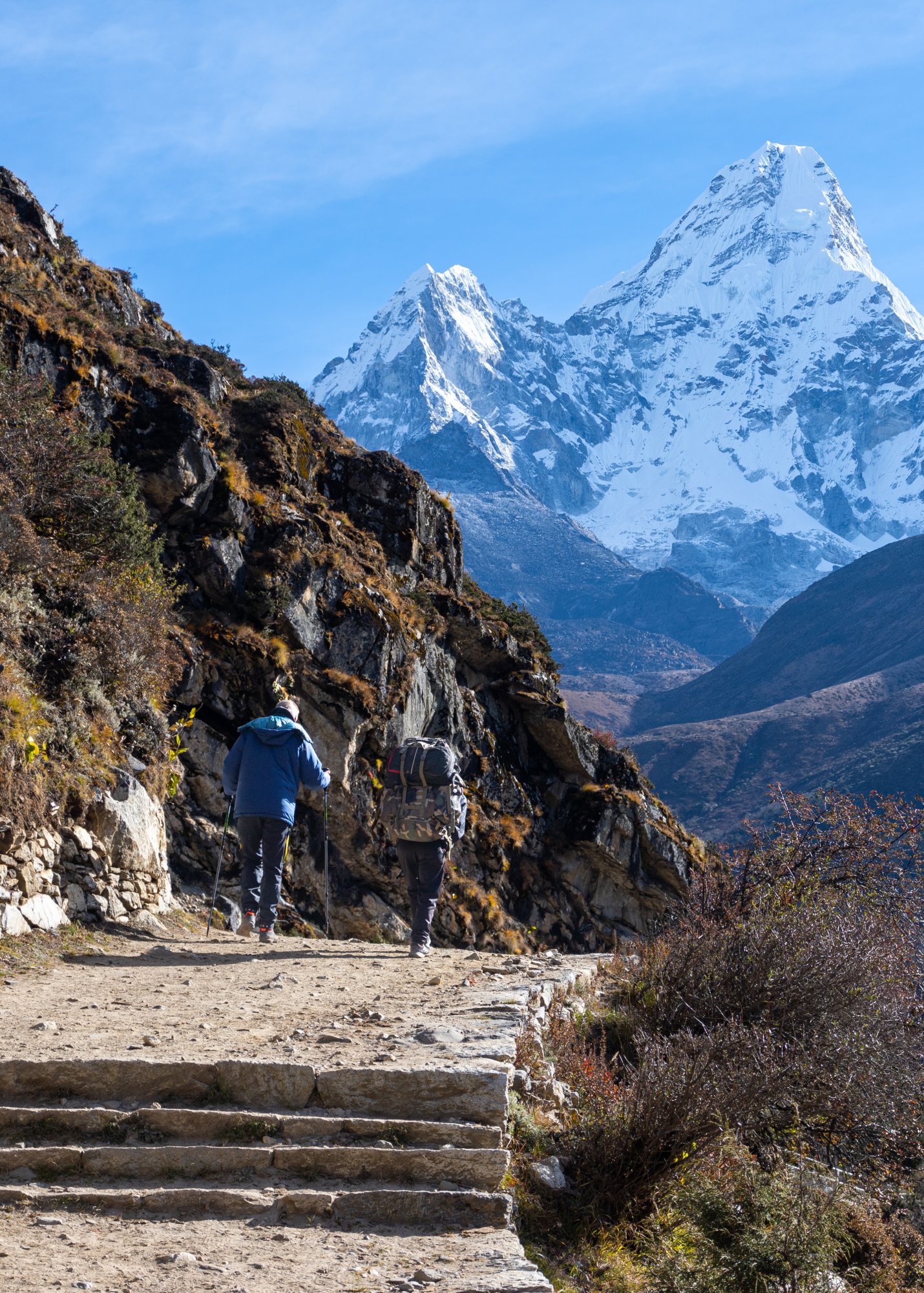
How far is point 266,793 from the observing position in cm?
898

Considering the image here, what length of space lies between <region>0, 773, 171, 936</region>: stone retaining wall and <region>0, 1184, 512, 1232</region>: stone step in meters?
3.28

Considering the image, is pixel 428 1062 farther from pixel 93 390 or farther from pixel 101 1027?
pixel 93 390

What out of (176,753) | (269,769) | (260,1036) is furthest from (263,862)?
(260,1036)

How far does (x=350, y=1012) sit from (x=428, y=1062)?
113 cm

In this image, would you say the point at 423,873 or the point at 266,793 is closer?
the point at 266,793

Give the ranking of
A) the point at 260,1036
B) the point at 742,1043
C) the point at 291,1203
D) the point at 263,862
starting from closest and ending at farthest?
the point at 291,1203 → the point at 260,1036 → the point at 742,1043 → the point at 263,862

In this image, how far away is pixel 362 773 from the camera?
15820mm

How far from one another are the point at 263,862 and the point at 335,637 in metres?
7.48

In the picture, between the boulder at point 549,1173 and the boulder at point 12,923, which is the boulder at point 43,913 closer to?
the boulder at point 12,923

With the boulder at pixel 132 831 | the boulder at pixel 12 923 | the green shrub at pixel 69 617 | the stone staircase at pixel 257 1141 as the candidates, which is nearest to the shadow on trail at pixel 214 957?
the boulder at pixel 12 923

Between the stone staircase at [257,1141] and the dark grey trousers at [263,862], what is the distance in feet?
13.1

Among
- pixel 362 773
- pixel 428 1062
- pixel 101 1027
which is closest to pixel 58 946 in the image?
pixel 101 1027

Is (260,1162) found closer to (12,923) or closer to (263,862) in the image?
(12,923)

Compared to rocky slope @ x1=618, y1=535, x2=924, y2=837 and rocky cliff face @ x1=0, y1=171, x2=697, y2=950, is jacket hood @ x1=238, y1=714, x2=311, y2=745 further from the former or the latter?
rocky slope @ x1=618, y1=535, x2=924, y2=837
